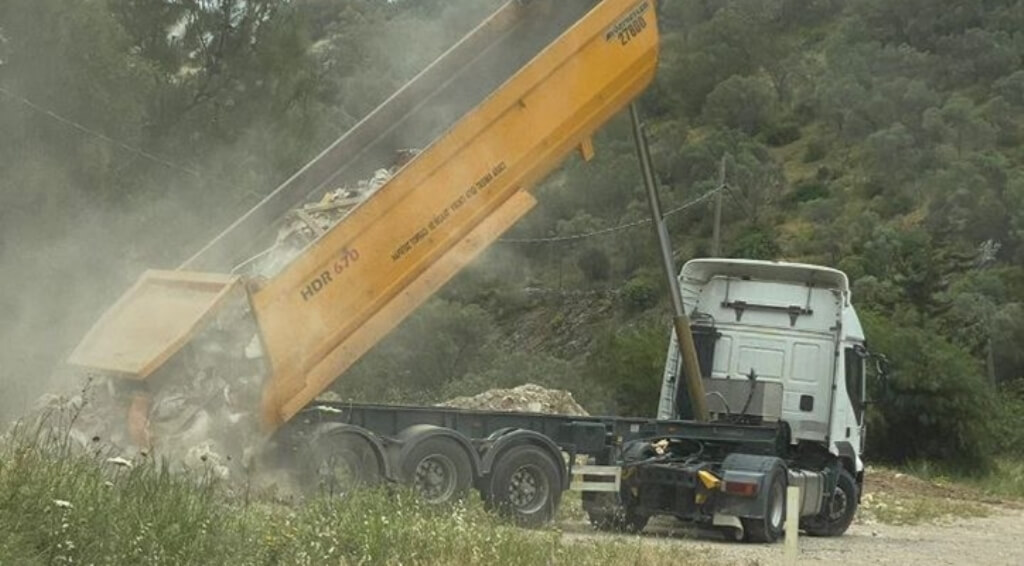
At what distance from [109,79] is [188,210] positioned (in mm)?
2460

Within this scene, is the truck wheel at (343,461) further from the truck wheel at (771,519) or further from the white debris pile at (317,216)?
the truck wheel at (771,519)

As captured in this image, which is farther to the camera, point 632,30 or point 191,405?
point 632,30

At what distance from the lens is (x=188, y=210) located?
1000 inches

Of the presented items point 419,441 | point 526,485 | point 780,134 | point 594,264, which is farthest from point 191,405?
point 780,134

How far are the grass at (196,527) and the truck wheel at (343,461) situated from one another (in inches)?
105

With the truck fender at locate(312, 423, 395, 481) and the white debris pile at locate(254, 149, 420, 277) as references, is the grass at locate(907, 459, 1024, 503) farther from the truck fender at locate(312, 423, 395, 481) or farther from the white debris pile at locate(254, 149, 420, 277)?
the truck fender at locate(312, 423, 395, 481)

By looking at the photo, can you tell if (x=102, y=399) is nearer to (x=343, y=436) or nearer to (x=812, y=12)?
(x=343, y=436)

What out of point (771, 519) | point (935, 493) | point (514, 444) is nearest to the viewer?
point (514, 444)

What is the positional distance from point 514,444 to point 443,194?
101 inches

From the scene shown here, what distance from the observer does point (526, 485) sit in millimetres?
15562

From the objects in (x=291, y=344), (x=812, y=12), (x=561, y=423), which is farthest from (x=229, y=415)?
(x=812, y=12)

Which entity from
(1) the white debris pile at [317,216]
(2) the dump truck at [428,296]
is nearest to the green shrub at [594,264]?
(2) the dump truck at [428,296]

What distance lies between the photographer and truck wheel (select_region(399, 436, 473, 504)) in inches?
573

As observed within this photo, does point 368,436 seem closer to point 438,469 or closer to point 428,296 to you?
point 438,469
